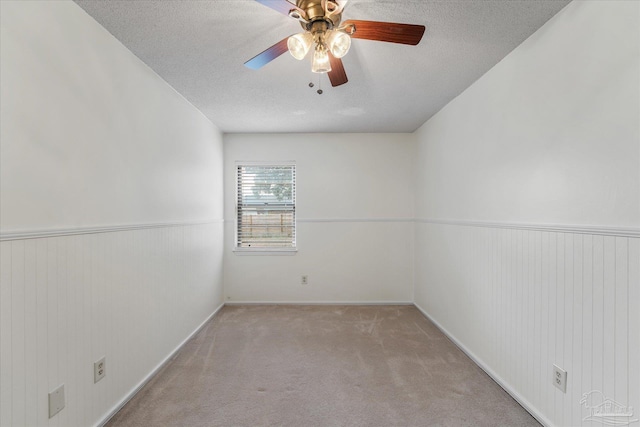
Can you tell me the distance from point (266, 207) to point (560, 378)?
367 cm

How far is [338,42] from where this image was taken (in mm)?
1575

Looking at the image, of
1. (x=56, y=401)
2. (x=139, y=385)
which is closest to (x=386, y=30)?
(x=56, y=401)

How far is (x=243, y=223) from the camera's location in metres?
4.66

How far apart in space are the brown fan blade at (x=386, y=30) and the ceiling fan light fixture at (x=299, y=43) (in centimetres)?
18

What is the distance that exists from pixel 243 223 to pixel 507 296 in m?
3.40

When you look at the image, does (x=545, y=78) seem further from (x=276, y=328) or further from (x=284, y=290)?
(x=284, y=290)

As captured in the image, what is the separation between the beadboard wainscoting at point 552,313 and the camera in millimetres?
1485

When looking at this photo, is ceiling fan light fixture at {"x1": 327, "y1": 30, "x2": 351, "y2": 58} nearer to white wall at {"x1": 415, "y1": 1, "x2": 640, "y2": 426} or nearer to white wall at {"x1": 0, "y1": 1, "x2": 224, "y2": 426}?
white wall at {"x1": 415, "y1": 1, "x2": 640, "y2": 426}

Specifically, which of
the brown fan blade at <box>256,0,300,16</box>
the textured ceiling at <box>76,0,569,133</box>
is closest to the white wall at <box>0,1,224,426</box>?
the textured ceiling at <box>76,0,569,133</box>

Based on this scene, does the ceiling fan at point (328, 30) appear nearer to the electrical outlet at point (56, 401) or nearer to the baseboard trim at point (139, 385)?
the electrical outlet at point (56, 401)

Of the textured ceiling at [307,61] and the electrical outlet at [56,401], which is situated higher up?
the textured ceiling at [307,61]

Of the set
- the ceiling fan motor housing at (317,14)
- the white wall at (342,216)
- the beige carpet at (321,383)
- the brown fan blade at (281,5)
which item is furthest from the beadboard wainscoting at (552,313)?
the brown fan blade at (281,5)

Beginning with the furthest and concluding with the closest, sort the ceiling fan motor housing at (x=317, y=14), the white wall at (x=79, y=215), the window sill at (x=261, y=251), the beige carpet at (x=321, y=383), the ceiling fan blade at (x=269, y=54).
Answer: the window sill at (x=261, y=251) → the beige carpet at (x=321, y=383) → the ceiling fan blade at (x=269, y=54) → the ceiling fan motor housing at (x=317, y=14) → the white wall at (x=79, y=215)

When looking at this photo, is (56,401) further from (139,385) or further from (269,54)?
(269,54)
